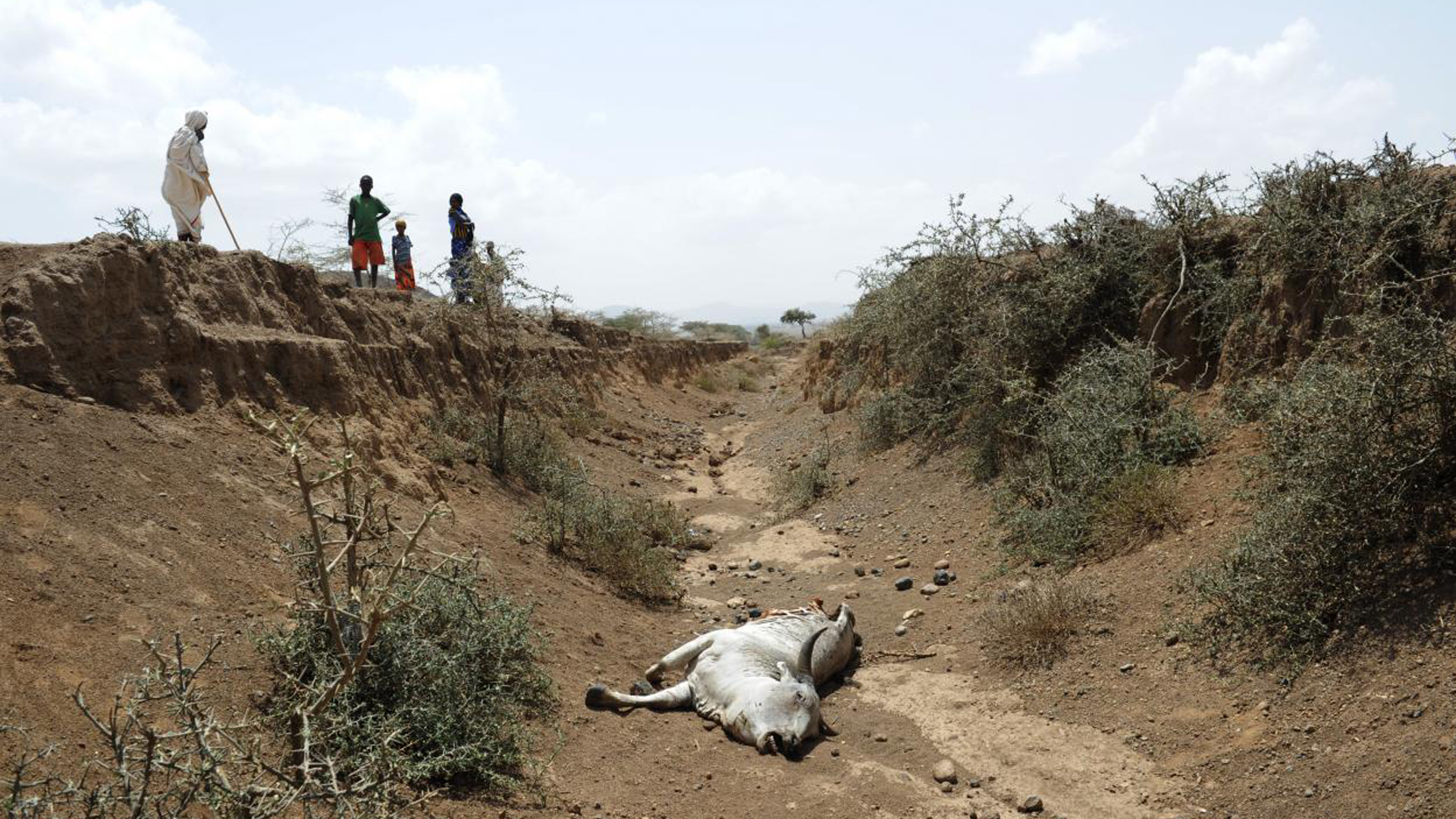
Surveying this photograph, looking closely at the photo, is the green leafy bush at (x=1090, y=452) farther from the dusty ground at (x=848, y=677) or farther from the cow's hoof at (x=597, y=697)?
the cow's hoof at (x=597, y=697)

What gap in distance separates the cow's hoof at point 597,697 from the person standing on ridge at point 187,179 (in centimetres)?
626

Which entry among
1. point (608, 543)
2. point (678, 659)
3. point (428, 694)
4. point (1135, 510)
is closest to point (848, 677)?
point (678, 659)

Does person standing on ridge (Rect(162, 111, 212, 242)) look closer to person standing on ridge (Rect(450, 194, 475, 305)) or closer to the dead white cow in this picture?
person standing on ridge (Rect(450, 194, 475, 305))

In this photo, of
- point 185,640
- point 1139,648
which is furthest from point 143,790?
point 1139,648

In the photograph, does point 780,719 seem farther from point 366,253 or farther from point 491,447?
point 366,253

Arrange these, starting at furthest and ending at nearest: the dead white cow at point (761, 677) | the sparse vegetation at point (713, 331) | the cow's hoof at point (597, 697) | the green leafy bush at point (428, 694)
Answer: the sparse vegetation at point (713, 331) < the cow's hoof at point (597, 697) < the dead white cow at point (761, 677) < the green leafy bush at point (428, 694)

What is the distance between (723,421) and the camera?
21422 millimetres

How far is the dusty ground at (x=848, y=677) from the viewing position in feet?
14.7

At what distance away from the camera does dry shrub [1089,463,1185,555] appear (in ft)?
24.2

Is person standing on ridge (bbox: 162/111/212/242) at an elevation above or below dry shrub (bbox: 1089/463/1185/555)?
above

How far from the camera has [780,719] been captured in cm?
572

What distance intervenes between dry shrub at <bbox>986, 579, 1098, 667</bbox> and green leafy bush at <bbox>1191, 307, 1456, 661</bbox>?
1013 millimetres

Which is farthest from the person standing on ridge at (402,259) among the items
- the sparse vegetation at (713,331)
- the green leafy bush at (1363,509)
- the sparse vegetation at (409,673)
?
the sparse vegetation at (713,331)

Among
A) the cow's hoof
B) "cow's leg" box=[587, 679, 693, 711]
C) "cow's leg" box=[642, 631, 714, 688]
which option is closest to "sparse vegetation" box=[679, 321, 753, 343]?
"cow's leg" box=[642, 631, 714, 688]
